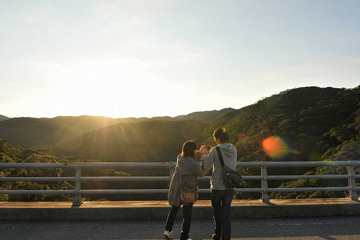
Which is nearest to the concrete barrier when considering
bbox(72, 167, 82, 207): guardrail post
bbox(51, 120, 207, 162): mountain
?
bbox(72, 167, 82, 207): guardrail post

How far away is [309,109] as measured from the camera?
88.8 meters

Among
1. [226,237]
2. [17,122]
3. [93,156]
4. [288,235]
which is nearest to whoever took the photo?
[226,237]

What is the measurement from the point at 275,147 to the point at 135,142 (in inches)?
2548

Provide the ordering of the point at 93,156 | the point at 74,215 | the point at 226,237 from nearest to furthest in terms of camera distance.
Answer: the point at 226,237, the point at 74,215, the point at 93,156

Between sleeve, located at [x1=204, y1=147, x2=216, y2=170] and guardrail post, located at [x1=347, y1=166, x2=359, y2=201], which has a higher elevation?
sleeve, located at [x1=204, y1=147, x2=216, y2=170]

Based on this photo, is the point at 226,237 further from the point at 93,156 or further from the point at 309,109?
the point at 93,156

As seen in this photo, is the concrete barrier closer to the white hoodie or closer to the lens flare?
the white hoodie

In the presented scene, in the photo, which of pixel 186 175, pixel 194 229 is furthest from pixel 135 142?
pixel 186 175

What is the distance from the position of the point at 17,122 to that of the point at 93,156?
65.0 meters

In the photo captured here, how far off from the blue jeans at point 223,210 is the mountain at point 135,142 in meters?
98.3

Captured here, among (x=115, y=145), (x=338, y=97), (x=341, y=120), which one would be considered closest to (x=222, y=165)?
(x=341, y=120)

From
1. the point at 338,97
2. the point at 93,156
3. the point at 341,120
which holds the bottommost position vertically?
the point at 93,156

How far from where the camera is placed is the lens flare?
2672 inches

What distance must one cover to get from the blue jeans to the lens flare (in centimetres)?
6452
